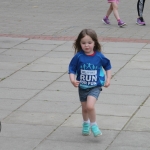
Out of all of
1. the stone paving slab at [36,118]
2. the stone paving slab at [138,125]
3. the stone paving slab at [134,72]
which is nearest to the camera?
the stone paving slab at [138,125]

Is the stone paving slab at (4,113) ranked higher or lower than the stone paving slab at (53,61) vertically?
higher

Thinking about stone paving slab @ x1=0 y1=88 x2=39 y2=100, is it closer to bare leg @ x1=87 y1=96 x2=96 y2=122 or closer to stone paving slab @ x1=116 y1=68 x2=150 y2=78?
stone paving slab @ x1=116 y1=68 x2=150 y2=78

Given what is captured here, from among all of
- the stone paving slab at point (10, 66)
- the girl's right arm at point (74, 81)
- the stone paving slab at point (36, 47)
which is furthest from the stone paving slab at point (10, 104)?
the stone paving slab at point (36, 47)

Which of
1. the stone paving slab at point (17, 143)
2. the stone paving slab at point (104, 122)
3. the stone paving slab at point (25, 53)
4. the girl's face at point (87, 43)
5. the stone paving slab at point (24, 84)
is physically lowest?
the stone paving slab at point (25, 53)

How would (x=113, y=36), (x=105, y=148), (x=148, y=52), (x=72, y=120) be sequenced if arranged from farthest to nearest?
(x=113, y=36) < (x=148, y=52) < (x=72, y=120) < (x=105, y=148)

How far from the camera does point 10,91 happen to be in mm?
8883

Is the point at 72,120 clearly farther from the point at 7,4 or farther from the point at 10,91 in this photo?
the point at 7,4

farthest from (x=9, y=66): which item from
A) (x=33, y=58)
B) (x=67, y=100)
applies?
(x=67, y=100)

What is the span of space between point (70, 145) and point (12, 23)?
29.5 ft

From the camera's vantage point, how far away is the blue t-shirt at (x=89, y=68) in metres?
6.66

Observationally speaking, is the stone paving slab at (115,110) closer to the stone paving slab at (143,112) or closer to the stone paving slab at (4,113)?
the stone paving slab at (143,112)

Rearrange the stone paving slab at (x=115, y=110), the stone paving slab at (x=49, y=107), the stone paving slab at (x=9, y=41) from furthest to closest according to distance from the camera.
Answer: the stone paving slab at (x=9, y=41)
the stone paving slab at (x=49, y=107)
the stone paving slab at (x=115, y=110)

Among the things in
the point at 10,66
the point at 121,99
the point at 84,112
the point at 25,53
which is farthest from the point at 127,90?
the point at 25,53

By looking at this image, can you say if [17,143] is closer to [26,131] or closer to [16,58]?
[26,131]
